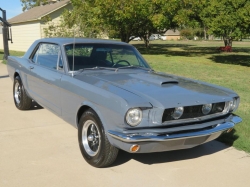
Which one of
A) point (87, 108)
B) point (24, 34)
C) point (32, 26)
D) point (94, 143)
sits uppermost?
point (32, 26)

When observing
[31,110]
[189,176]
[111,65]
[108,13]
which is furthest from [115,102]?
[108,13]

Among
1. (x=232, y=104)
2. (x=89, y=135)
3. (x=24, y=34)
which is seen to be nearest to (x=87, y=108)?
(x=89, y=135)

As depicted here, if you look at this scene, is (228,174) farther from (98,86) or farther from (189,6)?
(189,6)

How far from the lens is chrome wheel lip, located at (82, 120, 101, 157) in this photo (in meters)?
3.88

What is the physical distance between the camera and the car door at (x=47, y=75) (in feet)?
15.4

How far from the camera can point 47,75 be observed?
16.2ft

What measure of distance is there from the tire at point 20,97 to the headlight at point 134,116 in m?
3.32

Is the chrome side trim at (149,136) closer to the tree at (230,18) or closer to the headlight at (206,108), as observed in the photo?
the headlight at (206,108)

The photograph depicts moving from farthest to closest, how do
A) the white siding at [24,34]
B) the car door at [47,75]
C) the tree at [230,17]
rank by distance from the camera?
1. the white siding at [24,34]
2. the tree at [230,17]
3. the car door at [47,75]

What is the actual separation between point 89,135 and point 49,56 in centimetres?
185

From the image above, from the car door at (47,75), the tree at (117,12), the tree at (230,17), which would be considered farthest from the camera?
the tree at (117,12)

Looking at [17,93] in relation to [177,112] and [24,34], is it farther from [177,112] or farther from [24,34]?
[24,34]

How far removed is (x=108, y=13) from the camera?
2183 cm

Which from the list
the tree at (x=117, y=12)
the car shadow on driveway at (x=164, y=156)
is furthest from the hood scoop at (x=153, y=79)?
the tree at (x=117, y=12)
